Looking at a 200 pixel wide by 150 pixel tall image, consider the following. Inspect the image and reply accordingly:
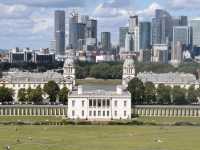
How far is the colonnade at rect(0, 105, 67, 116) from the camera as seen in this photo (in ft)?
352

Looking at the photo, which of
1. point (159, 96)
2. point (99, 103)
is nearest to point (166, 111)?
point (99, 103)

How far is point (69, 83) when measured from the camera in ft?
473

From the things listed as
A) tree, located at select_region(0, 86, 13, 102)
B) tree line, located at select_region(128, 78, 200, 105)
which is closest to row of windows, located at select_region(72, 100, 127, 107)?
tree line, located at select_region(128, 78, 200, 105)

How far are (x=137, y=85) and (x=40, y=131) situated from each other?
4832cm

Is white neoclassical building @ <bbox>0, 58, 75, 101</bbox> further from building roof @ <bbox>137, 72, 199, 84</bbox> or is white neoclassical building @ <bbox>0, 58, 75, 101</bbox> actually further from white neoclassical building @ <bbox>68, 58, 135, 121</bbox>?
white neoclassical building @ <bbox>68, 58, 135, 121</bbox>

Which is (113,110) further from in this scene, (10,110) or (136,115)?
(10,110)

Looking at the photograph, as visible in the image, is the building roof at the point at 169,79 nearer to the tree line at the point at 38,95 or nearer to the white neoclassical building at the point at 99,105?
the tree line at the point at 38,95

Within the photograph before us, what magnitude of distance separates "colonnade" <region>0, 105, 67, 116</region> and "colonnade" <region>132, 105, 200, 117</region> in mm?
10628

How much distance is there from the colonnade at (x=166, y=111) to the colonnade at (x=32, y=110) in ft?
34.9

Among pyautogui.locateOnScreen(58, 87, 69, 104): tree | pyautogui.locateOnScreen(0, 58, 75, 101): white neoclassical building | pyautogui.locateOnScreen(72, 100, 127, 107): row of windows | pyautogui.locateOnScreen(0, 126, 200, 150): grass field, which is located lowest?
pyautogui.locateOnScreen(0, 126, 200, 150): grass field

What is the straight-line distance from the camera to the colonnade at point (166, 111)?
108 meters

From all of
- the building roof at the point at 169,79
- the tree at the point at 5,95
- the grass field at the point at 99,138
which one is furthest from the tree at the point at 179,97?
the grass field at the point at 99,138

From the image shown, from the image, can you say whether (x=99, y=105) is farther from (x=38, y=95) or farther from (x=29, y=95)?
(x=29, y=95)

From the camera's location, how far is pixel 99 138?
69500 millimetres
